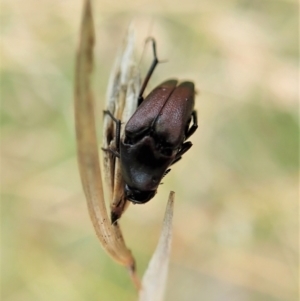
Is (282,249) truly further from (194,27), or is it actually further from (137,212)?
(194,27)

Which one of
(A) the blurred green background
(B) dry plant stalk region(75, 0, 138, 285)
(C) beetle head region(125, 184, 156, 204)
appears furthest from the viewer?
(A) the blurred green background

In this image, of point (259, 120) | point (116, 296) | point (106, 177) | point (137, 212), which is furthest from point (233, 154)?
point (106, 177)

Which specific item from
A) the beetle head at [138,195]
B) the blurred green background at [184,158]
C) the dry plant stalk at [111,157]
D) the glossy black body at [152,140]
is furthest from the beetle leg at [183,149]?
the blurred green background at [184,158]

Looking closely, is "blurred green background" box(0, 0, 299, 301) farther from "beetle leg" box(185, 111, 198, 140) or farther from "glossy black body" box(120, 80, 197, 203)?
"glossy black body" box(120, 80, 197, 203)

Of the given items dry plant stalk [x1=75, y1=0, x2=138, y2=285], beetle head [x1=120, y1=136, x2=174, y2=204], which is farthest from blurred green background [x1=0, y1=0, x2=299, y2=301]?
dry plant stalk [x1=75, y1=0, x2=138, y2=285]

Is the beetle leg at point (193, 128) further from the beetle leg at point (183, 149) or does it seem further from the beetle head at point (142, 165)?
the beetle head at point (142, 165)

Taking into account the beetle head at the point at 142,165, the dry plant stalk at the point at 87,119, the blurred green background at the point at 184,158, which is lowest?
the blurred green background at the point at 184,158
